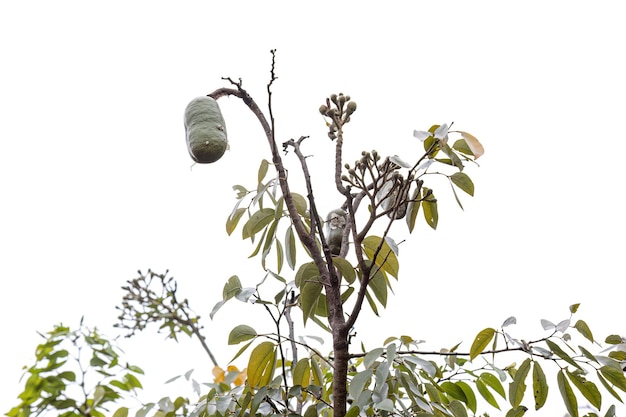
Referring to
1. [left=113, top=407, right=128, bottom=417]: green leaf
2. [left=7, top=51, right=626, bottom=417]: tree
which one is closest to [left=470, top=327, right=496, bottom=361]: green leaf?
[left=7, top=51, right=626, bottom=417]: tree

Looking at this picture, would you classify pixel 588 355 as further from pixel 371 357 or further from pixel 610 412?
pixel 371 357

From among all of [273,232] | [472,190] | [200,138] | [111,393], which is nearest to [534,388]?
[472,190]

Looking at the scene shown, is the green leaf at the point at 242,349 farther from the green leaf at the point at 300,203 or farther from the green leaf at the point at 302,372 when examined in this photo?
the green leaf at the point at 300,203

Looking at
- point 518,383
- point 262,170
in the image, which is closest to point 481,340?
point 518,383

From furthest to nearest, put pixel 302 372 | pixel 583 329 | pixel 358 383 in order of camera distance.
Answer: pixel 302 372 → pixel 583 329 → pixel 358 383

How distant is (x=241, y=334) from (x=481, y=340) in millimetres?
348

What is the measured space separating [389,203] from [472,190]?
117 mm

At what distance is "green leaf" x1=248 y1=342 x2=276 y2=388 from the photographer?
0.95m

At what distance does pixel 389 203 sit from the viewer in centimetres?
92

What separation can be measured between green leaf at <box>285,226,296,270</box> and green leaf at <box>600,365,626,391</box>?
0.48 m

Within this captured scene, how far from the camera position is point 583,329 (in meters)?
0.88

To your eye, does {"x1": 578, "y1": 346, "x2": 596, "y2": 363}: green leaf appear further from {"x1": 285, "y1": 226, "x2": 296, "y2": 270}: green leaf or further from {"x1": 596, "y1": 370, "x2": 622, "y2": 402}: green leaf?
{"x1": 285, "y1": 226, "x2": 296, "y2": 270}: green leaf

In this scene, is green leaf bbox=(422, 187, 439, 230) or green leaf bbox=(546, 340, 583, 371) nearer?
green leaf bbox=(546, 340, 583, 371)

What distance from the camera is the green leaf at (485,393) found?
1.04 metres
